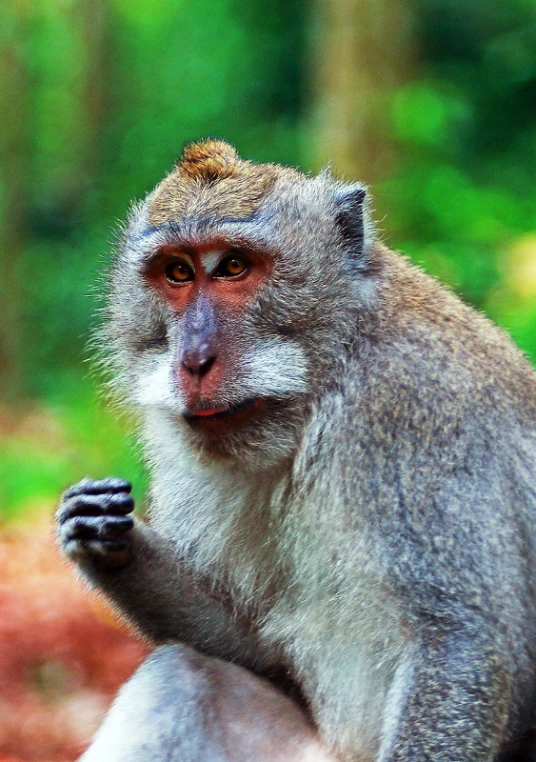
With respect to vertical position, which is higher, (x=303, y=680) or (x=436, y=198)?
(x=436, y=198)

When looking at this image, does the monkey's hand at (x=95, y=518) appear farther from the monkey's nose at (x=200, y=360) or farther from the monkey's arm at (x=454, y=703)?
the monkey's arm at (x=454, y=703)

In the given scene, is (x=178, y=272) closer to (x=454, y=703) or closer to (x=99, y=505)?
(x=99, y=505)

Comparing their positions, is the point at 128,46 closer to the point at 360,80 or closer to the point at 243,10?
the point at 243,10

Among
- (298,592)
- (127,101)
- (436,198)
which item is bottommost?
(298,592)

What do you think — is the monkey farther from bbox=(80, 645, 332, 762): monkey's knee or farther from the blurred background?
the blurred background

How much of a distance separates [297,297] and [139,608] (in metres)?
1.39

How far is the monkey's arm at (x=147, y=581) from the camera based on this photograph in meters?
4.02

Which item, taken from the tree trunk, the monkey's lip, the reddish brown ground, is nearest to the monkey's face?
the monkey's lip

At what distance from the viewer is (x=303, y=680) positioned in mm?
4133

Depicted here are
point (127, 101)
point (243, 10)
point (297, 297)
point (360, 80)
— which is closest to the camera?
point (297, 297)

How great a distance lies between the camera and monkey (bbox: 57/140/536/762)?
3607 millimetres

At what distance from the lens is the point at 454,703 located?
11.6ft

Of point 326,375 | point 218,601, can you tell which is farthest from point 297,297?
→ point 218,601

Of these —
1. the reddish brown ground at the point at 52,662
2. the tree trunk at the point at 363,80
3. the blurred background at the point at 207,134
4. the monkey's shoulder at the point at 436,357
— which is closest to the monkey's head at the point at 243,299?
the monkey's shoulder at the point at 436,357
